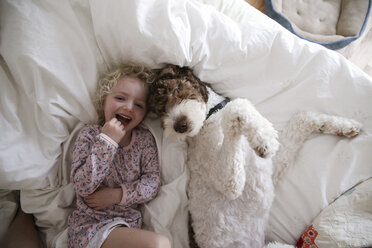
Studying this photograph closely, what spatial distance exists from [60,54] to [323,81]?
1.60 metres

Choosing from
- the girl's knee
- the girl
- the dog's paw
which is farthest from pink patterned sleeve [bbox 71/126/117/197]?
the dog's paw

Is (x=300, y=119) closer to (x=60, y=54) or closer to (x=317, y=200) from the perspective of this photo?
(x=317, y=200)

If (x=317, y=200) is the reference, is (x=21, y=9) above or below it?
above

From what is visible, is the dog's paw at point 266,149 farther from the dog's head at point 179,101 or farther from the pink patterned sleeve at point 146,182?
the pink patterned sleeve at point 146,182

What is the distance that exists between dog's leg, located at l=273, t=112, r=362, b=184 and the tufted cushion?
3.99ft

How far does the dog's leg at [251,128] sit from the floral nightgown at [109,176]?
58 centimetres

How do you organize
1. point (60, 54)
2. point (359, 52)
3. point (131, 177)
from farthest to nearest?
point (359, 52) < point (131, 177) < point (60, 54)

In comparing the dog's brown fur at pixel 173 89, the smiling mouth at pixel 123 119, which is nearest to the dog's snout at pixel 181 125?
the dog's brown fur at pixel 173 89

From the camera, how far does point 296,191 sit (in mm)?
1386

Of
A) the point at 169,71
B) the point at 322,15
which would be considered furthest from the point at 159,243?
the point at 322,15

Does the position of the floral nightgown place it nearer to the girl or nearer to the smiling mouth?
the girl

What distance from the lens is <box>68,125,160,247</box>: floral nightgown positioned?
3.96ft

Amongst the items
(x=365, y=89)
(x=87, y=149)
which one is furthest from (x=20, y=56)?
(x=365, y=89)

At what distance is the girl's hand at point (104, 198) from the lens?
1.26 metres
